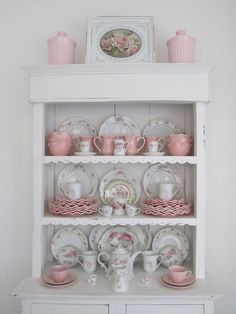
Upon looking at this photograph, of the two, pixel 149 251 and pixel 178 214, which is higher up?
pixel 178 214

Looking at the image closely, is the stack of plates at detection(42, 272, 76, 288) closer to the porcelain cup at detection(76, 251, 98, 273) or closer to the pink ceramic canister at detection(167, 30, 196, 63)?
the porcelain cup at detection(76, 251, 98, 273)

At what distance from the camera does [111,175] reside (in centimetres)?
189

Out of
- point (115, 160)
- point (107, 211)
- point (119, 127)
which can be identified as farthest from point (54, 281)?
point (119, 127)

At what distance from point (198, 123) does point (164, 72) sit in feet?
1.02

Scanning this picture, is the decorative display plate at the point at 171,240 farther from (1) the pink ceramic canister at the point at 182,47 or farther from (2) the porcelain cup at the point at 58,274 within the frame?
(1) the pink ceramic canister at the point at 182,47

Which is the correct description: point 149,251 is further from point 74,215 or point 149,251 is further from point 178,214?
point 74,215

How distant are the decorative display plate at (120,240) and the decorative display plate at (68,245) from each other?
101mm

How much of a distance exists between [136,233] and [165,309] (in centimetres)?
45

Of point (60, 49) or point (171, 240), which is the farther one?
point (171, 240)

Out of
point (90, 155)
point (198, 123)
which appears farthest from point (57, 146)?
point (198, 123)

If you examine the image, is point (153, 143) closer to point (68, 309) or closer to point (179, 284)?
point (179, 284)

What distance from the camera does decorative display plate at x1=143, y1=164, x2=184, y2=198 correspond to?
6.17ft

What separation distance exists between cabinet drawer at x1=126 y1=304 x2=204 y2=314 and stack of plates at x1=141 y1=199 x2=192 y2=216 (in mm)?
433

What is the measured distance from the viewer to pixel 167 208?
5.56 ft
